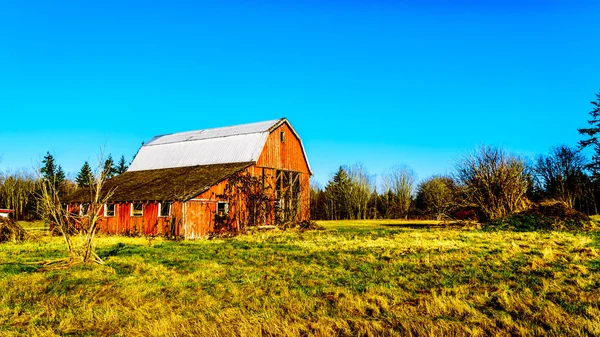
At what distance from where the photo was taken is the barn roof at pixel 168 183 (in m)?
25.0

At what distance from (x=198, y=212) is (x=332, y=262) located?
1424 cm

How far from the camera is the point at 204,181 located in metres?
26.2

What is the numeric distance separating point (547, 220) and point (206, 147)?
24.6 meters

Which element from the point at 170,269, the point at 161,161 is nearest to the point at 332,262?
the point at 170,269

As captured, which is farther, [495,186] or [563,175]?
[563,175]

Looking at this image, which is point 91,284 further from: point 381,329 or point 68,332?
point 381,329

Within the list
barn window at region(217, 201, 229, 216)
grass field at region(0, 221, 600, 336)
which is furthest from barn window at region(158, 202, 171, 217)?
grass field at region(0, 221, 600, 336)

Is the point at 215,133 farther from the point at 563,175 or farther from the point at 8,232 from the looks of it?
the point at 563,175

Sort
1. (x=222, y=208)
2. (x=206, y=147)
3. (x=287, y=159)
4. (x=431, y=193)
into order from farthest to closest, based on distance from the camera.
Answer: (x=431, y=193)
(x=206, y=147)
(x=287, y=159)
(x=222, y=208)

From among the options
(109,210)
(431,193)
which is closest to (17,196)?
(109,210)

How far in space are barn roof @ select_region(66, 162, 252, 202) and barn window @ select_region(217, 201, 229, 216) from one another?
65.7 inches

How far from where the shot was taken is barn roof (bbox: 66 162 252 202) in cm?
2505

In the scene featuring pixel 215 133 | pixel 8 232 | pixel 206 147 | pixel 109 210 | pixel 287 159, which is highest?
pixel 215 133

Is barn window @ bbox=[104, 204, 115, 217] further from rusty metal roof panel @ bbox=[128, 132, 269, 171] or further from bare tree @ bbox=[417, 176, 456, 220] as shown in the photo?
bare tree @ bbox=[417, 176, 456, 220]
